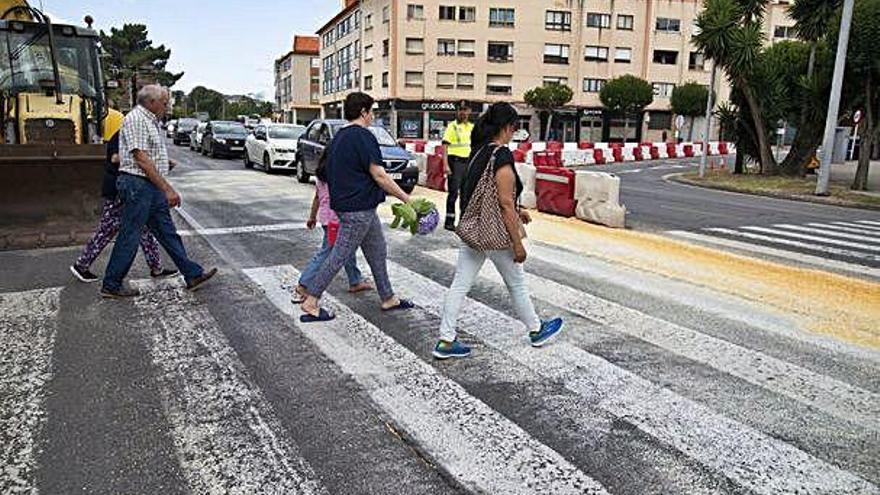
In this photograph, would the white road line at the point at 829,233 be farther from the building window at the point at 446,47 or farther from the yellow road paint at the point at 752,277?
the building window at the point at 446,47

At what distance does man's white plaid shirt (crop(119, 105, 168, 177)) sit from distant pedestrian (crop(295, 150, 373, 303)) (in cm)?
142

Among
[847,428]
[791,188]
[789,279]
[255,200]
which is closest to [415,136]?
[791,188]

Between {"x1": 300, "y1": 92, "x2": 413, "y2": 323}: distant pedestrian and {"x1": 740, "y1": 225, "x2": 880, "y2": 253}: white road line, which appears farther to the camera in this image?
{"x1": 740, "y1": 225, "x2": 880, "y2": 253}: white road line

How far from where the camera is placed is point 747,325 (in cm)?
558

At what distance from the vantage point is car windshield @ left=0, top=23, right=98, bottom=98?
10.3 m

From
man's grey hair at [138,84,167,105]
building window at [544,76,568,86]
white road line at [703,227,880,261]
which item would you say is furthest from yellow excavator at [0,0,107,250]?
building window at [544,76,568,86]

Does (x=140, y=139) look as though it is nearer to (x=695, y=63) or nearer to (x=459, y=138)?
(x=459, y=138)

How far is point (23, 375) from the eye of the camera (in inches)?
169

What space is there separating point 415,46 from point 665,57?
938 inches

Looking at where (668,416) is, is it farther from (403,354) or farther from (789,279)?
(789,279)

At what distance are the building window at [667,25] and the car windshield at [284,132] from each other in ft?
166

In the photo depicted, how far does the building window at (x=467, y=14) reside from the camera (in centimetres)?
5881

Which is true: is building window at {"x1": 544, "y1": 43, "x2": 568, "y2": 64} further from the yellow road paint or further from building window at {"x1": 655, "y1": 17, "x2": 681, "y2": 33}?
the yellow road paint

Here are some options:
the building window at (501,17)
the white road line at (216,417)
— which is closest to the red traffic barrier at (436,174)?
the white road line at (216,417)
